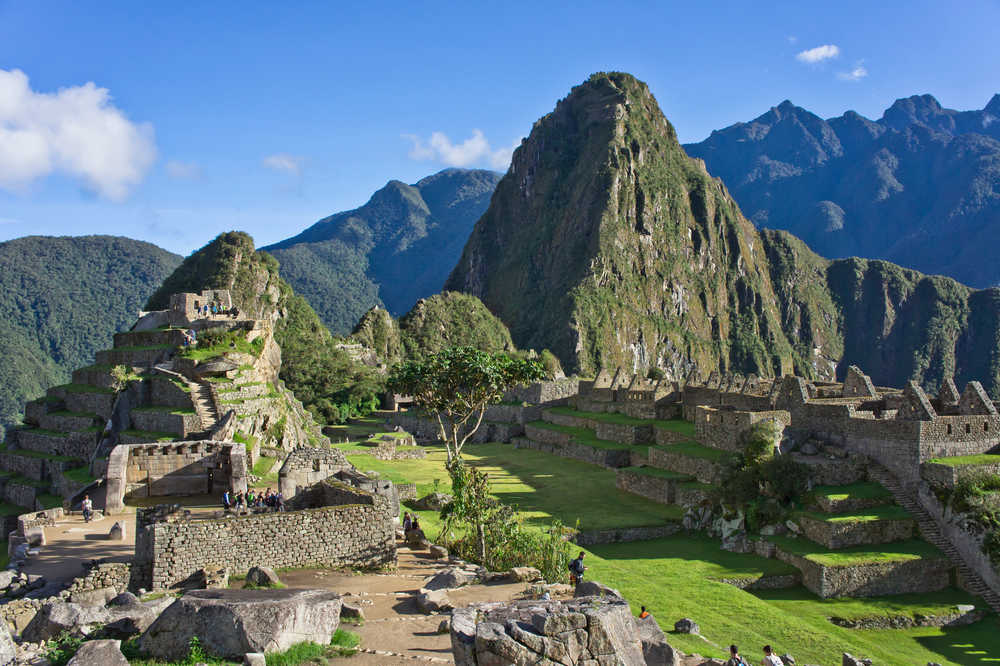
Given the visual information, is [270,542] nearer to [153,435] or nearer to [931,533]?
[153,435]

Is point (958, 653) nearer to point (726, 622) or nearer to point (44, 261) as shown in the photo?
point (726, 622)

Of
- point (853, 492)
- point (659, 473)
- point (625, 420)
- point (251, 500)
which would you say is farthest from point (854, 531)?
point (625, 420)

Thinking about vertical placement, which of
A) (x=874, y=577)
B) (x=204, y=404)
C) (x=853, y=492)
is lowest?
(x=874, y=577)

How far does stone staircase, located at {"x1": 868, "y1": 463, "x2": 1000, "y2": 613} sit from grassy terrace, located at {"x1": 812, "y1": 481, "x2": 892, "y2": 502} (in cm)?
33

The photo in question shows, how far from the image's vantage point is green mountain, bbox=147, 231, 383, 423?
68000mm

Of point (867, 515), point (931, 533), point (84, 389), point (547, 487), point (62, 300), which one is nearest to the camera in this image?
point (931, 533)

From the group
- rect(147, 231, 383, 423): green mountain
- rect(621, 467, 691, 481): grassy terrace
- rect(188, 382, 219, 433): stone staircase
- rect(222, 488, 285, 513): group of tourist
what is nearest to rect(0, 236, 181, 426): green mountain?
rect(147, 231, 383, 423): green mountain

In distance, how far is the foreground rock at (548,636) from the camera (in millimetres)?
7988

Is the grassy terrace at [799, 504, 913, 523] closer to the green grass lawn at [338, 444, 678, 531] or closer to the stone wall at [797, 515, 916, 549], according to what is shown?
the stone wall at [797, 515, 916, 549]

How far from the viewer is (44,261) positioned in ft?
363

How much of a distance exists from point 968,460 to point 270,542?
23271 mm

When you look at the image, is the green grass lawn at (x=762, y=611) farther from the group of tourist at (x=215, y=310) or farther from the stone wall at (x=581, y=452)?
the group of tourist at (x=215, y=310)

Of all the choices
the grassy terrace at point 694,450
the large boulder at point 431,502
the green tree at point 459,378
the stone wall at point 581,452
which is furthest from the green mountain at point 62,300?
the grassy terrace at point 694,450

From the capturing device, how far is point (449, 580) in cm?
1474
